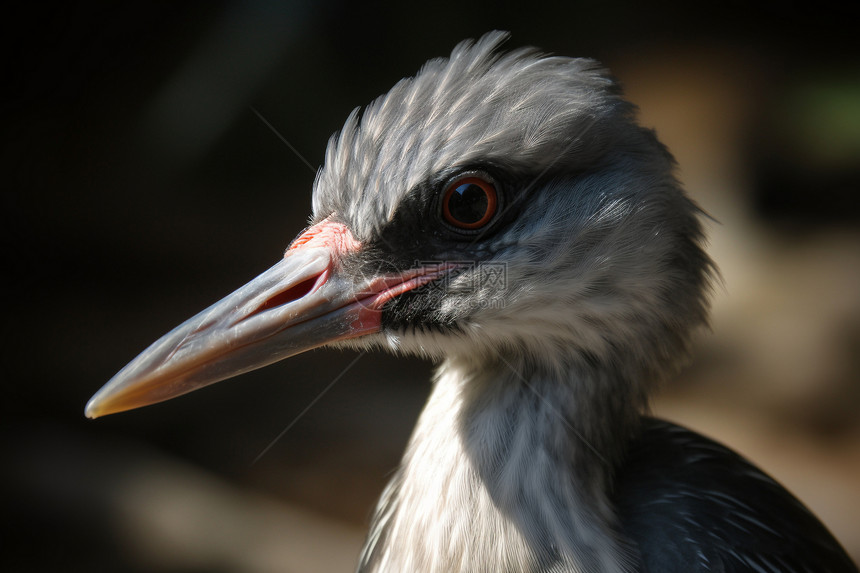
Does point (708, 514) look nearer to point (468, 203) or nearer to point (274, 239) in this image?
point (468, 203)

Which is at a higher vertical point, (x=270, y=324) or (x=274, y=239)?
(x=270, y=324)

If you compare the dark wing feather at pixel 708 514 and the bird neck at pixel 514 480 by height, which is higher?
the bird neck at pixel 514 480

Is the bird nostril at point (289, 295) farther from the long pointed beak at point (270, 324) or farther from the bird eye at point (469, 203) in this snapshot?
the bird eye at point (469, 203)

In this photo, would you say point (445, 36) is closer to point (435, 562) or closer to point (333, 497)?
point (333, 497)

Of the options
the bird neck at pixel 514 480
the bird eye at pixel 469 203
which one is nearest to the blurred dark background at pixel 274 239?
the bird neck at pixel 514 480

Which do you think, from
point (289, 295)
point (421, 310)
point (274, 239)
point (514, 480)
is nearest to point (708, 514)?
point (514, 480)

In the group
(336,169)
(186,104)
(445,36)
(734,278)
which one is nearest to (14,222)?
(186,104)

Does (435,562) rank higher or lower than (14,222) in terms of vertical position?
Answer: lower
